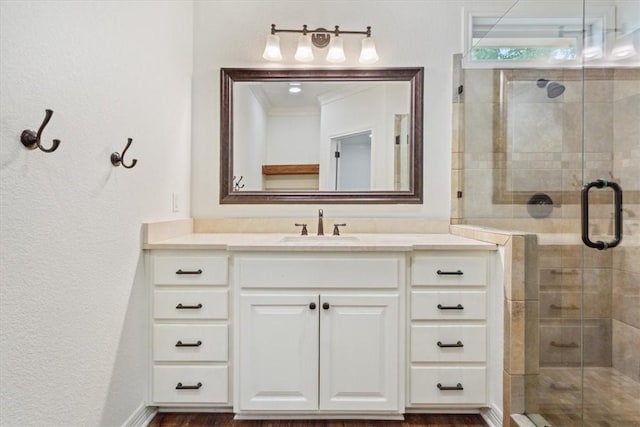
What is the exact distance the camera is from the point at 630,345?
1.96 metres

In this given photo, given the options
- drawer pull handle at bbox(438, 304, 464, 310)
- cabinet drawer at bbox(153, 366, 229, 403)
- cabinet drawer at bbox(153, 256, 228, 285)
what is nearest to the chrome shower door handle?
drawer pull handle at bbox(438, 304, 464, 310)

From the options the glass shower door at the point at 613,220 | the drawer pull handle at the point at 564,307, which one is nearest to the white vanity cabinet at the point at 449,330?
the drawer pull handle at the point at 564,307

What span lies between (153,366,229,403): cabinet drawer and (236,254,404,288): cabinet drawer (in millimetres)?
463

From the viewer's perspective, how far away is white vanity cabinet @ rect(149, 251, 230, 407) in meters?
1.73

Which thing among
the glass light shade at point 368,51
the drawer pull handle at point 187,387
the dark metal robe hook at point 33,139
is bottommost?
the drawer pull handle at point 187,387

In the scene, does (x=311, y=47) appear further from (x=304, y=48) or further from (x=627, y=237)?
(x=627, y=237)

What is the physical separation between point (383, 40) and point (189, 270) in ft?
5.99

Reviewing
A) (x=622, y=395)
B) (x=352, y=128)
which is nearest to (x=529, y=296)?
(x=622, y=395)

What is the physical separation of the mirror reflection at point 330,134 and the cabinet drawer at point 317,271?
0.71 metres

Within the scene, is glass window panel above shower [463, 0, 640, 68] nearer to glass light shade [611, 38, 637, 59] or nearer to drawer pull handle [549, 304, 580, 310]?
glass light shade [611, 38, 637, 59]

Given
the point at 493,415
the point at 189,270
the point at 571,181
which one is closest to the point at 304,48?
the point at 189,270

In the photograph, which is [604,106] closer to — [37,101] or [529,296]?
[529,296]

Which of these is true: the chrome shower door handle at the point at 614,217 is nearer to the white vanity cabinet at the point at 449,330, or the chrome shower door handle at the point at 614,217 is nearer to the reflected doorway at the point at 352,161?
the white vanity cabinet at the point at 449,330

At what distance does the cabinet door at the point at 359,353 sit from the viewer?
5.60 ft
